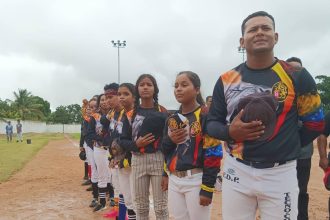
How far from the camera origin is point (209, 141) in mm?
3543

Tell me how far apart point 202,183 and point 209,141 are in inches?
15.6

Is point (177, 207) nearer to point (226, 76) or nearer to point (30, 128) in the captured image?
point (226, 76)

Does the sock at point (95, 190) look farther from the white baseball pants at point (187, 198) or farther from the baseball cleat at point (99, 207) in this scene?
the white baseball pants at point (187, 198)

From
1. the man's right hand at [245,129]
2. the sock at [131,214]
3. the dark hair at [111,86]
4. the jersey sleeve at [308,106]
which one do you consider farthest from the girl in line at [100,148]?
the jersey sleeve at [308,106]

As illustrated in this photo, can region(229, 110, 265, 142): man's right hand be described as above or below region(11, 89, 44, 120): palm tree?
below

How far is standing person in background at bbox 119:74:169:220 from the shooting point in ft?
14.6

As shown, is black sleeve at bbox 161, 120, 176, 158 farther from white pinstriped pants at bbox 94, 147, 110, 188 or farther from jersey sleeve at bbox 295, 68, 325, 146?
white pinstriped pants at bbox 94, 147, 110, 188

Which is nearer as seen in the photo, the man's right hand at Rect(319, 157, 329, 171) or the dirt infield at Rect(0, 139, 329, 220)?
the man's right hand at Rect(319, 157, 329, 171)

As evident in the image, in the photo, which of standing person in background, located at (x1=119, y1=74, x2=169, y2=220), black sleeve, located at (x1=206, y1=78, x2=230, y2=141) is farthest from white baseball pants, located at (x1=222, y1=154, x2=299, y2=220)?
standing person in background, located at (x1=119, y1=74, x2=169, y2=220)

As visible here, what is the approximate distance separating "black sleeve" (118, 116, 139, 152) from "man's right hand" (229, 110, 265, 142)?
2157 millimetres

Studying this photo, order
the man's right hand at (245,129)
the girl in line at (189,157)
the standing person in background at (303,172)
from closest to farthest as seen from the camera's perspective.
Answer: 1. the man's right hand at (245,129)
2. the girl in line at (189,157)
3. the standing person in background at (303,172)

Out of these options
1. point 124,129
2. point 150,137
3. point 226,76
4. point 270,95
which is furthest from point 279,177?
point 124,129

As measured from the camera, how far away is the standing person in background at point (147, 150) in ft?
14.6

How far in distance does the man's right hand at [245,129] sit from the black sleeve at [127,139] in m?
2.16
